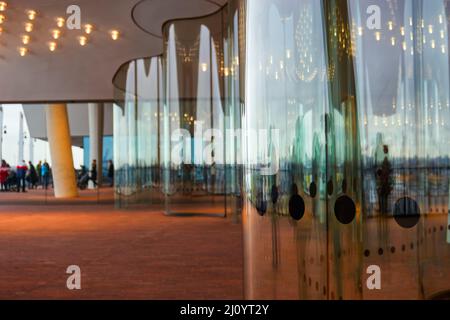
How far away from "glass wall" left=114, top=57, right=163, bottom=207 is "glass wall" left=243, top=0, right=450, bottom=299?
1296cm

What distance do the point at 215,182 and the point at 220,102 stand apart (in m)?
2.14

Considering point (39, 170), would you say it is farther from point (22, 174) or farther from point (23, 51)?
point (23, 51)

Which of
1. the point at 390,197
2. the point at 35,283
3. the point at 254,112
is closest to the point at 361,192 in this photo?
the point at 390,197

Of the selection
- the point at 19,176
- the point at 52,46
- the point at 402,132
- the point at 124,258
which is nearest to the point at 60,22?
the point at 52,46

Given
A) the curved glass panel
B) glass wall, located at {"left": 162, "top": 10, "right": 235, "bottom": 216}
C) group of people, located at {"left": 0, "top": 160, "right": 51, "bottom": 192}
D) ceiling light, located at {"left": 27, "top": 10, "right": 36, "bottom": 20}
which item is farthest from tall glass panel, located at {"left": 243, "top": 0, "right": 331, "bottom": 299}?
group of people, located at {"left": 0, "top": 160, "right": 51, "bottom": 192}

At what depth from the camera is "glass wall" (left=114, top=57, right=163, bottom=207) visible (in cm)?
1547

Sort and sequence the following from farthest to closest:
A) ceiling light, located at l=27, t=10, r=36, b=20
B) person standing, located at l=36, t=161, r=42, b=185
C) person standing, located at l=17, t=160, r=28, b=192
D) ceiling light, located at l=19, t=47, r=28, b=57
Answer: person standing, located at l=17, t=160, r=28, b=192 < person standing, located at l=36, t=161, r=42, b=185 < ceiling light, located at l=19, t=47, r=28, b=57 < ceiling light, located at l=27, t=10, r=36, b=20

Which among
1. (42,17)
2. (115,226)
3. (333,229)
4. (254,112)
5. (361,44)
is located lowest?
(115,226)

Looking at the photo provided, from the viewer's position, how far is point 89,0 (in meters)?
12.9

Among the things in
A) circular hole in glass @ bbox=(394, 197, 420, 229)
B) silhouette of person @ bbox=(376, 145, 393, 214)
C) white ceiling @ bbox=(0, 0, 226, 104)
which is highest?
white ceiling @ bbox=(0, 0, 226, 104)

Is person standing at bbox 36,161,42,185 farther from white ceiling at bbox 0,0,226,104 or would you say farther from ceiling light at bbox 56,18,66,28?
ceiling light at bbox 56,18,66,28

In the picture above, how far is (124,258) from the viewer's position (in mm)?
6242

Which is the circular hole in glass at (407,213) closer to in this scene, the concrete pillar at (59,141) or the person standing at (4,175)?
the concrete pillar at (59,141)
